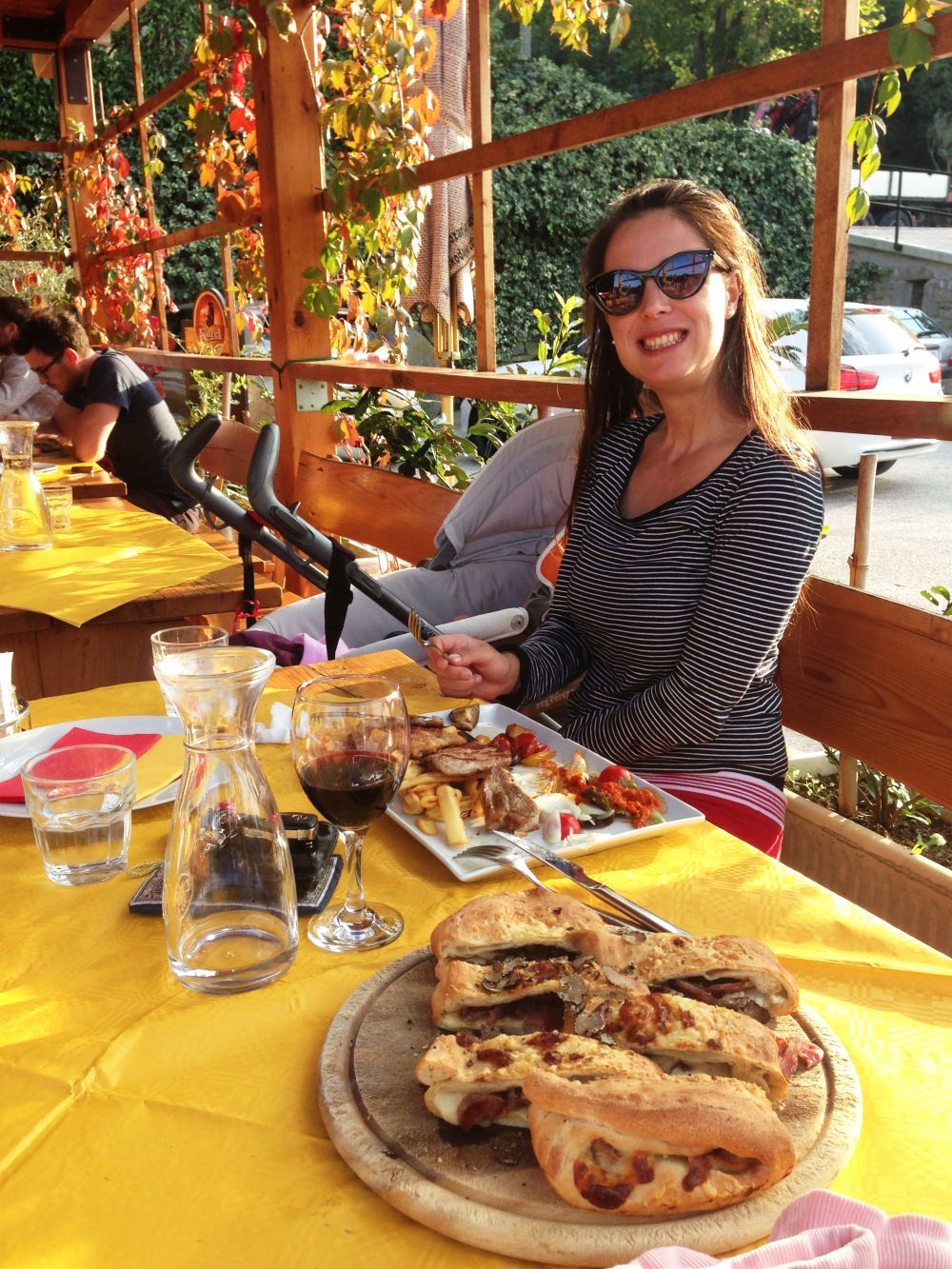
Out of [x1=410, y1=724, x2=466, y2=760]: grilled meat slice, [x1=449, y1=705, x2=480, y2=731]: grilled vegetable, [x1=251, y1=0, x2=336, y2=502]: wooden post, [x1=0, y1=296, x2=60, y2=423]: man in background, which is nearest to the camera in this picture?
[x1=410, y1=724, x2=466, y2=760]: grilled meat slice

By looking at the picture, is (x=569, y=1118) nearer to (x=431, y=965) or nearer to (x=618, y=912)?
(x=431, y=965)

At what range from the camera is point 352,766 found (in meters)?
0.97

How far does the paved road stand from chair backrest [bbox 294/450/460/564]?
2422 millimetres

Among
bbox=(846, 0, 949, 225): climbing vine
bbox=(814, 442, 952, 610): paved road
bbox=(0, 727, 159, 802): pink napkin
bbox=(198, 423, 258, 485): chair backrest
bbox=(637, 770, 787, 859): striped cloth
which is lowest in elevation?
bbox=(814, 442, 952, 610): paved road

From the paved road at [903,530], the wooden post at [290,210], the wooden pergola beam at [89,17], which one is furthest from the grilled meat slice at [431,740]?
the wooden pergola beam at [89,17]

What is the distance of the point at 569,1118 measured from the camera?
65 centimetres

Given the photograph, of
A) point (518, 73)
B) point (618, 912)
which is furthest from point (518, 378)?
point (518, 73)

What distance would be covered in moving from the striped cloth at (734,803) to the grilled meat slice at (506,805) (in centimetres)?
55

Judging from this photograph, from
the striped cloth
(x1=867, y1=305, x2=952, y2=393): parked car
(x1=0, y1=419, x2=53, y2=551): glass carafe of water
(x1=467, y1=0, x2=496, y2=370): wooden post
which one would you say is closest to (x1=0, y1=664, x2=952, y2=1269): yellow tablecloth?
the striped cloth

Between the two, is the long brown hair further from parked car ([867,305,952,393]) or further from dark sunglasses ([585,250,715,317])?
parked car ([867,305,952,393])

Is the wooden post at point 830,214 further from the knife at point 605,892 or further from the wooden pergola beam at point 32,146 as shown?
the wooden pergola beam at point 32,146

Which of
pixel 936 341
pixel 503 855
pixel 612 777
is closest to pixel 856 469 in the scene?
pixel 936 341

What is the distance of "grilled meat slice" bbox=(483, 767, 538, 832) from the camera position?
120 centimetres

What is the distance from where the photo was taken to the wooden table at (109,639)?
2.35m
